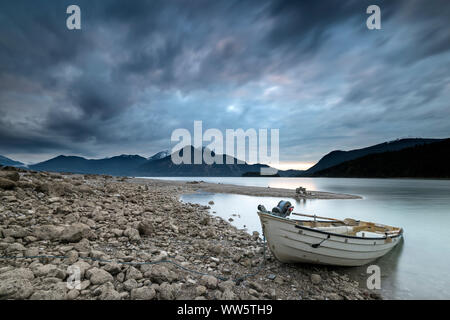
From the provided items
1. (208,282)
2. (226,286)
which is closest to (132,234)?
(208,282)

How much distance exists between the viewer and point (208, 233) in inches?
379

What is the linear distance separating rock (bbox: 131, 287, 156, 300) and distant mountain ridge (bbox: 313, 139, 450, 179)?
15625cm

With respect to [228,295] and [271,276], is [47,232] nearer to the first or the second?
[228,295]

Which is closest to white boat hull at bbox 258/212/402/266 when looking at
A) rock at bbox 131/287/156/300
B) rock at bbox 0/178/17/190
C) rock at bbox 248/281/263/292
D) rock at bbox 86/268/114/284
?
rock at bbox 248/281/263/292

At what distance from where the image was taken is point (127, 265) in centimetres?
518

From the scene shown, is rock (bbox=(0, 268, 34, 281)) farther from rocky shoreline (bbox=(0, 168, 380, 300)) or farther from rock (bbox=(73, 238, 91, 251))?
rock (bbox=(73, 238, 91, 251))

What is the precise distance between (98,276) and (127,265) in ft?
2.68

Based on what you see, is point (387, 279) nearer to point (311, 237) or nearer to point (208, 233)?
point (311, 237)

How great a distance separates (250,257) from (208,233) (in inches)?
111
